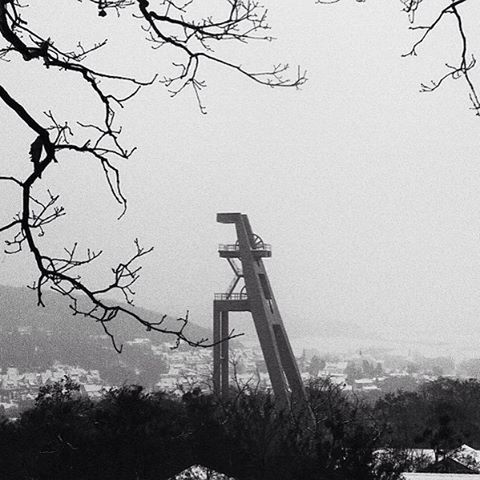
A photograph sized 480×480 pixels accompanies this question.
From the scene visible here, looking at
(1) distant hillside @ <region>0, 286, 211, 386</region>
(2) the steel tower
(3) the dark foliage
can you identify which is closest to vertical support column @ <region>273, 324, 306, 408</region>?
(2) the steel tower

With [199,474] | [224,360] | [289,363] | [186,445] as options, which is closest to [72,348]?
[289,363]

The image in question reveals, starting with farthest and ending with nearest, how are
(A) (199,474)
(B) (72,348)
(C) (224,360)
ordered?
1. (B) (72,348)
2. (C) (224,360)
3. (A) (199,474)

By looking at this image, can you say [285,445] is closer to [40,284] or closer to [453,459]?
[453,459]

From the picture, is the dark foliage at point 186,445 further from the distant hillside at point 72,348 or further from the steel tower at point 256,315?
the distant hillside at point 72,348

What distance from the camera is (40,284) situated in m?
3.49

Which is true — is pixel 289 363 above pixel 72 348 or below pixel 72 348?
below

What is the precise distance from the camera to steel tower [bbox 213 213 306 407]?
90.2ft

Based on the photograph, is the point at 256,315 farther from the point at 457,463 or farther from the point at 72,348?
the point at 72,348

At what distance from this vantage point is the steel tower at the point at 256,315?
27484 millimetres

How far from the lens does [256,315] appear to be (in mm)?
27875

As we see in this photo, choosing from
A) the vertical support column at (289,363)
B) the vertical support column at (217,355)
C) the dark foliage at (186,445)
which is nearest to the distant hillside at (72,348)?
the vertical support column at (289,363)

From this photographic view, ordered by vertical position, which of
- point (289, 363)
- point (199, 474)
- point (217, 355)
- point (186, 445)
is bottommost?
point (199, 474)

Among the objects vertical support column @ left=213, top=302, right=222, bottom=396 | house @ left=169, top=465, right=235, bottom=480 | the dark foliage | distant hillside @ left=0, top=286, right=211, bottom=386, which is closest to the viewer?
the dark foliage

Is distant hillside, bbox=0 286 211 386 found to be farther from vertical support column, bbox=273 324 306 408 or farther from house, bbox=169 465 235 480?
house, bbox=169 465 235 480
